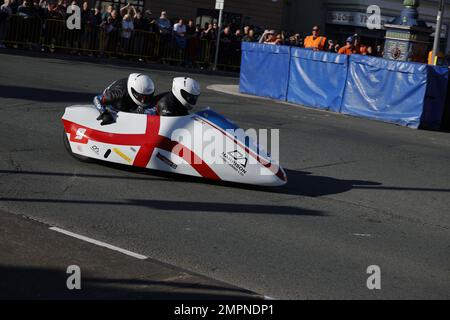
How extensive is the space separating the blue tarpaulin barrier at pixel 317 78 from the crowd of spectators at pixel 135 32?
3.60 m

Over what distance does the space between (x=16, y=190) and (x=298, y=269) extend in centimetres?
349

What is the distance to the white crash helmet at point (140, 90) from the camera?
1017 centimetres

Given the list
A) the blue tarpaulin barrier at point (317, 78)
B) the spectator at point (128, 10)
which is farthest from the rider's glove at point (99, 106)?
the spectator at point (128, 10)

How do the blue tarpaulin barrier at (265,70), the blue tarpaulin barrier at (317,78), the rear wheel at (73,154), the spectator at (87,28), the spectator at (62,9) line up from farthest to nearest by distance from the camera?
the spectator at (87,28) < the spectator at (62,9) < the blue tarpaulin barrier at (265,70) < the blue tarpaulin barrier at (317,78) < the rear wheel at (73,154)

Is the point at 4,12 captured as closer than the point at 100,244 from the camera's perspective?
No

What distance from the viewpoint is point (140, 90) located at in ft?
33.4

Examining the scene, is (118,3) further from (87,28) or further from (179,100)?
(179,100)

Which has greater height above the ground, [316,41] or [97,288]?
[316,41]

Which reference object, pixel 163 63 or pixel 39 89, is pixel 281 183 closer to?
pixel 39 89

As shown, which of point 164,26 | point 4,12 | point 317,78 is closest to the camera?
point 317,78

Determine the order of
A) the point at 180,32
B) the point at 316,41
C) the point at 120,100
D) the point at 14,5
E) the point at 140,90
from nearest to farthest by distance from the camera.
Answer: the point at 140,90, the point at 120,100, the point at 316,41, the point at 14,5, the point at 180,32

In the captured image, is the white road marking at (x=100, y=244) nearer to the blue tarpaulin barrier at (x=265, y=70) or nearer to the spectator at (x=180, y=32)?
the blue tarpaulin barrier at (x=265, y=70)

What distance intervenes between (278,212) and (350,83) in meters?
10.7

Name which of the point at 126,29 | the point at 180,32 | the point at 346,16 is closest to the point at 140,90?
the point at 126,29
